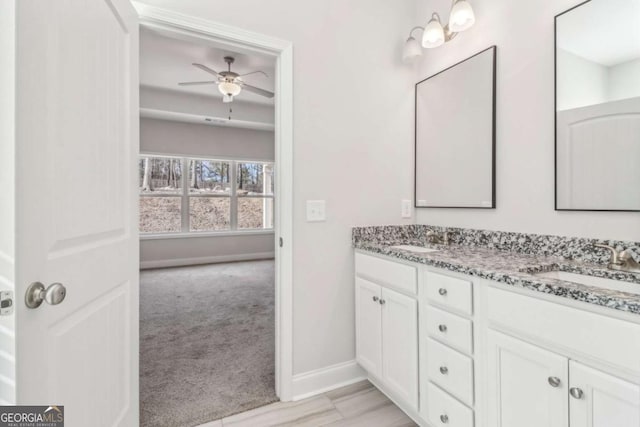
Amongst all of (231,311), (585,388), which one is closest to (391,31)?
(585,388)

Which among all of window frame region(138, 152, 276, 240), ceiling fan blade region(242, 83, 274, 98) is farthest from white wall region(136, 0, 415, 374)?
window frame region(138, 152, 276, 240)

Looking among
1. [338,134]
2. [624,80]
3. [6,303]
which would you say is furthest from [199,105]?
[624,80]

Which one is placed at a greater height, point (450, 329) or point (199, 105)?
point (199, 105)

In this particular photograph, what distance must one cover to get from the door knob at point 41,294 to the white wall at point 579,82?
205 centimetres

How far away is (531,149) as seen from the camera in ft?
5.05

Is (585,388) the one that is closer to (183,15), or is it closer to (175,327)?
(183,15)

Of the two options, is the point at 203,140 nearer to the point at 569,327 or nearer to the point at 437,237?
the point at 437,237

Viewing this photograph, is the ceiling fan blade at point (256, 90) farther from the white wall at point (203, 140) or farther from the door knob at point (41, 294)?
the door knob at point (41, 294)

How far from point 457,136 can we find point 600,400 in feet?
4.78

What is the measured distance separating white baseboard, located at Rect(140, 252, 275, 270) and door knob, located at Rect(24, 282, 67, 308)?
4.92 metres

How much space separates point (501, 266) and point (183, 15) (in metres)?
1.88

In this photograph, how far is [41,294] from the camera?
0.77 meters

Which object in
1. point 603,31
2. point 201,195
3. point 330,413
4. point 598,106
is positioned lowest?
point 330,413

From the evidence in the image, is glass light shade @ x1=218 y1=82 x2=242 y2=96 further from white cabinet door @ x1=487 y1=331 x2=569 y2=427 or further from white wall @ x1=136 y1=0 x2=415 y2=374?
white cabinet door @ x1=487 y1=331 x2=569 y2=427
